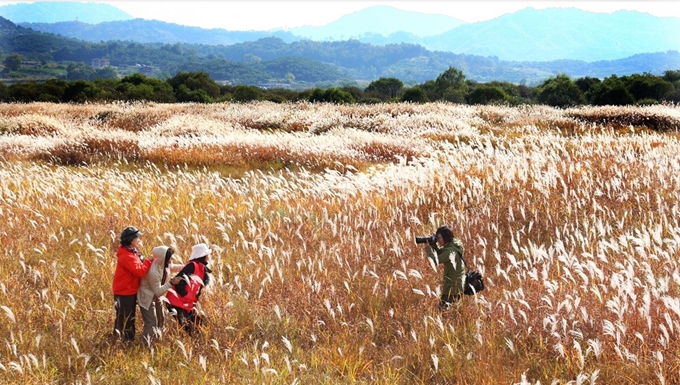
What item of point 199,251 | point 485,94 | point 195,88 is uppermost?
point 485,94

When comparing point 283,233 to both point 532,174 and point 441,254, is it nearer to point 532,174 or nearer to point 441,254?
point 441,254

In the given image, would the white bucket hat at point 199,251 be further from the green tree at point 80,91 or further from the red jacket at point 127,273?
the green tree at point 80,91

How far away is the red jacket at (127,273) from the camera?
4.07 m

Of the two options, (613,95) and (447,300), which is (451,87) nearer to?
(613,95)

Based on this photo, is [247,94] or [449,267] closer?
[449,267]

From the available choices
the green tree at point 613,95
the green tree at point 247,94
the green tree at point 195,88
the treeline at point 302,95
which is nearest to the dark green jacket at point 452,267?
the treeline at point 302,95

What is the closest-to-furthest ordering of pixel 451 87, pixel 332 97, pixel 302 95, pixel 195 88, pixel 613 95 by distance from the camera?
pixel 613 95 → pixel 332 97 → pixel 195 88 → pixel 302 95 → pixel 451 87

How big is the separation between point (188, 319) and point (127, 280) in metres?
0.56

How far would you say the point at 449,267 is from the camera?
4.43m

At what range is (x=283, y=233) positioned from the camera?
21.2ft

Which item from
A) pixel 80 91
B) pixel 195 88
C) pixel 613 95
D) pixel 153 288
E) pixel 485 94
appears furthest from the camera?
pixel 485 94

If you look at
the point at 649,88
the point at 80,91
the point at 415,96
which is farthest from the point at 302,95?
the point at 649,88

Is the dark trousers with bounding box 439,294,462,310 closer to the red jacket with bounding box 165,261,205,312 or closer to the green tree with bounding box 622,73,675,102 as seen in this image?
the red jacket with bounding box 165,261,205,312

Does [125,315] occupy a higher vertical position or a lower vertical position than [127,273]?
lower
